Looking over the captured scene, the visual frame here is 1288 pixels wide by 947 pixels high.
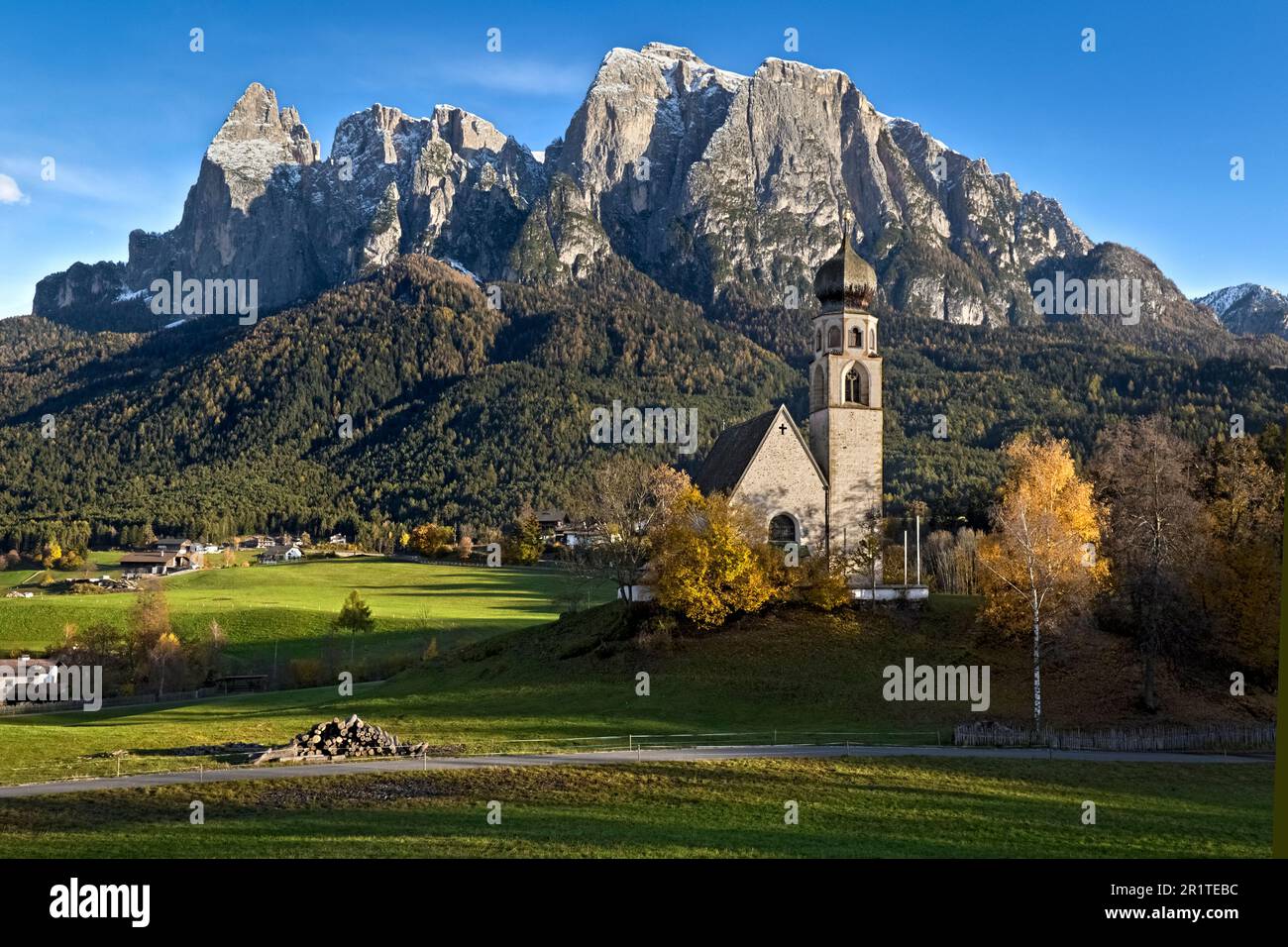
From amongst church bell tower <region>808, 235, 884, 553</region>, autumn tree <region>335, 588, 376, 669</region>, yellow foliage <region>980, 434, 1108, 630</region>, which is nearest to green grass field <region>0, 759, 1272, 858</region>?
yellow foliage <region>980, 434, 1108, 630</region>

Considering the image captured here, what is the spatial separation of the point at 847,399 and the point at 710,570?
49.0 ft

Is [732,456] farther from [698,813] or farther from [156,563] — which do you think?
[156,563]

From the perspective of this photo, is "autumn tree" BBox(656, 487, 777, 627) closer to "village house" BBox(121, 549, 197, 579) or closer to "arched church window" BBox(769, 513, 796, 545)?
"arched church window" BBox(769, 513, 796, 545)

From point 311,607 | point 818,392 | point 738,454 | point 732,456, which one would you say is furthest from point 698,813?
point 311,607

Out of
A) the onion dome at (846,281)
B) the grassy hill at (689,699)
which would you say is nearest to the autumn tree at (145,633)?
the grassy hill at (689,699)

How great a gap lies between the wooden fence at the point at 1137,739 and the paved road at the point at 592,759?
96cm

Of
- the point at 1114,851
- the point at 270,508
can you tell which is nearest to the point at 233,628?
the point at 1114,851

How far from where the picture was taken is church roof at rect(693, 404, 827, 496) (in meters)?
56.2

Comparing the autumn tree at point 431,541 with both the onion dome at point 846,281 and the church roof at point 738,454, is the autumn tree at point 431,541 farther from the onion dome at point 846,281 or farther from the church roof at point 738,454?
the onion dome at point 846,281

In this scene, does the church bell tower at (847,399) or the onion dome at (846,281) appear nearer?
the church bell tower at (847,399)

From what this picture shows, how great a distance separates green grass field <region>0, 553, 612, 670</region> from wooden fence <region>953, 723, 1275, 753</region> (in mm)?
47885

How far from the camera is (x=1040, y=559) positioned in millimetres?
43062

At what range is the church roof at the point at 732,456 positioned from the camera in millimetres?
56344
